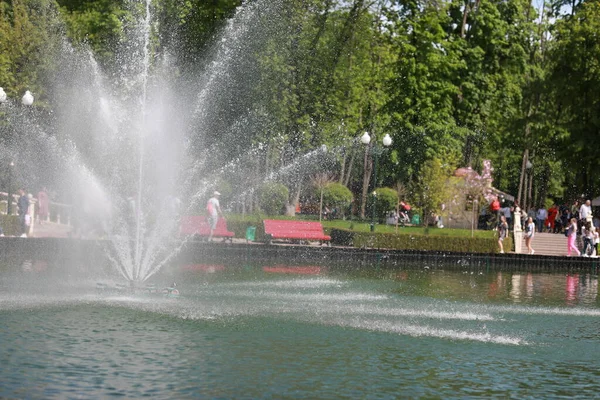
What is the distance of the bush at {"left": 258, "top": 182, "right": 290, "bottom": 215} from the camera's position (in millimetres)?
46406

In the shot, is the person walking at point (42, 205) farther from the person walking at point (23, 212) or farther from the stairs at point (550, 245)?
the stairs at point (550, 245)

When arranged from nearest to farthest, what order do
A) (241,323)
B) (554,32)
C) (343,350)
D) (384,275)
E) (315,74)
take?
(343,350) < (241,323) < (384,275) < (315,74) < (554,32)

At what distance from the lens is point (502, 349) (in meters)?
15.3

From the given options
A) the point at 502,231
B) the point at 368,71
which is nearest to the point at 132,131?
the point at 502,231

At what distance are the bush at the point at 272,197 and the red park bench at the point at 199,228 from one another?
12.4 m

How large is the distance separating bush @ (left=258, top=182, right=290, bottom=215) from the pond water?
22615mm

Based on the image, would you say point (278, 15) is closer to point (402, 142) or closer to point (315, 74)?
point (315, 74)

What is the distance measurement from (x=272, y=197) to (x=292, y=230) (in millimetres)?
11592

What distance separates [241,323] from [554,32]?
4665cm

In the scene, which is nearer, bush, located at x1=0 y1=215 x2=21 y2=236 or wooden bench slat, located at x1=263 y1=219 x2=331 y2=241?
bush, located at x1=0 y1=215 x2=21 y2=236

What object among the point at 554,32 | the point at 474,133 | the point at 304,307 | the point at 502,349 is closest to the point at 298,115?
the point at 474,133

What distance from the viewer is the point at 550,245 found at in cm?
4244

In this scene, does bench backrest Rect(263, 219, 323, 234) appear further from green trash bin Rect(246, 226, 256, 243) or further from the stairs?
the stairs

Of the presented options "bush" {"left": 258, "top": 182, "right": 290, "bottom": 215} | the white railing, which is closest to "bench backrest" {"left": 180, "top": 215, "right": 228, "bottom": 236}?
the white railing
